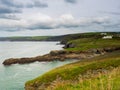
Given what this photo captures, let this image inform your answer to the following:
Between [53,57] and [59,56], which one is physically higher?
[59,56]

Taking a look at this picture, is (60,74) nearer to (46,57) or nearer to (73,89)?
(73,89)

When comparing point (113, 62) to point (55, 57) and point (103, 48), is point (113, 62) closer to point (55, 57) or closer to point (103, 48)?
point (55, 57)

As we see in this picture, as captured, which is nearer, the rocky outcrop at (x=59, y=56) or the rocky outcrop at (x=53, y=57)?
the rocky outcrop at (x=53, y=57)

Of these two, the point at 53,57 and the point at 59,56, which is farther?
the point at 59,56

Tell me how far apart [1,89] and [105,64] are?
71.5 feet

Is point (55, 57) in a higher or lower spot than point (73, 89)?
lower

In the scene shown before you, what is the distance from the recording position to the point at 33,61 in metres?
118

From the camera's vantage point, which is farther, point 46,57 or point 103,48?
point 103,48

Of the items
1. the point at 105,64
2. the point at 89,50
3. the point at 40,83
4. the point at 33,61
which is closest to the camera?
the point at 40,83

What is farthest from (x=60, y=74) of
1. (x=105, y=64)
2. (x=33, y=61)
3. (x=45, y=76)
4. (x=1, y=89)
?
(x=33, y=61)

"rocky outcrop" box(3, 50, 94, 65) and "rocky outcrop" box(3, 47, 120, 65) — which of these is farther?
"rocky outcrop" box(3, 47, 120, 65)

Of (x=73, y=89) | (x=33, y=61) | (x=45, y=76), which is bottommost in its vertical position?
(x=33, y=61)

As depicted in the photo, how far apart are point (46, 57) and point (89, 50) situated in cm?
2685

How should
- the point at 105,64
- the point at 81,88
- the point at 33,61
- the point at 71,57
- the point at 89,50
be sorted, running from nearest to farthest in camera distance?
the point at 81,88 < the point at 105,64 < the point at 33,61 < the point at 71,57 < the point at 89,50
